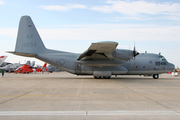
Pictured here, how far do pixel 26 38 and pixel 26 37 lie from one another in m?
0.14

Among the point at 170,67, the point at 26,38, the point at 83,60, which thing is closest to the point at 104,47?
the point at 83,60

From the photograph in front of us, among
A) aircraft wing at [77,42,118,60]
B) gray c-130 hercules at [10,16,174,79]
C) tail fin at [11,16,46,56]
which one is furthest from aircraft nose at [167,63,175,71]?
tail fin at [11,16,46,56]

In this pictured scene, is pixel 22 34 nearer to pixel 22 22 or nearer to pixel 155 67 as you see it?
pixel 22 22

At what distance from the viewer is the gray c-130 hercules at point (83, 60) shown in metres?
21.2

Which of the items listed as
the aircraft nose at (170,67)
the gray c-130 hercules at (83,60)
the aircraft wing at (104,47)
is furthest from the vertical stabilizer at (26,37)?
the aircraft nose at (170,67)

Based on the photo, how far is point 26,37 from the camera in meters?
22.1

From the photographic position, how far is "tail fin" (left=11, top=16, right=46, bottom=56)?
21891 mm

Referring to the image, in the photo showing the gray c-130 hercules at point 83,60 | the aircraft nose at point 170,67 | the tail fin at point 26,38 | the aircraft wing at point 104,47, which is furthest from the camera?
the aircraft nose at point 170,67

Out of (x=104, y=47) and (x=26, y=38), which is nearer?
(x=104, y=47)

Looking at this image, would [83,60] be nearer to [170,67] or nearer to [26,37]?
[26,37]

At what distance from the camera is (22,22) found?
72.0 ft

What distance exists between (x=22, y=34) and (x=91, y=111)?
19230mm

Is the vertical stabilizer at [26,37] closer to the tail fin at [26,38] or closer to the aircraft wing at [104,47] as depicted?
the tail fin at [26,38]

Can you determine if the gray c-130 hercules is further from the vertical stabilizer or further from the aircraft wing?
the aircraft wing
